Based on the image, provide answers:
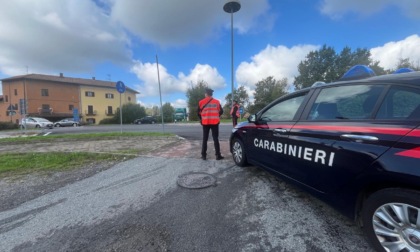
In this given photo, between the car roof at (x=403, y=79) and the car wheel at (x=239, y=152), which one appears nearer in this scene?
the car roof at (x=403, y=79)

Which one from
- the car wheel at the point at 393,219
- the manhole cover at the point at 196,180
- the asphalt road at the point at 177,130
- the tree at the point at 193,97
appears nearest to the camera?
the car wheel at the point at 393,219

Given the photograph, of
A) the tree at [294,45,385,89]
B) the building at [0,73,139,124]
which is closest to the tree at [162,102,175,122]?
the building at [0,73,139,124]

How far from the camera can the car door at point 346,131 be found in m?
1.88

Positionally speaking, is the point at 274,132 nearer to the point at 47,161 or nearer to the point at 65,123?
the point at 47,161

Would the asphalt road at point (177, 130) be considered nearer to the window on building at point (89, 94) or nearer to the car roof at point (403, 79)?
the car roof at point (403, 79)

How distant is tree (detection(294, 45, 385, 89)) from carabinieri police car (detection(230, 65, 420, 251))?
169 ft

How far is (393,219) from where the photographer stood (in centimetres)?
180

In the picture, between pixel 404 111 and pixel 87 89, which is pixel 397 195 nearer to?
pixel 404 111

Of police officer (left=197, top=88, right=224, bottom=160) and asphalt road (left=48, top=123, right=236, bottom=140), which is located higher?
police officer (left=197, top=88, right=224, bottom=160)

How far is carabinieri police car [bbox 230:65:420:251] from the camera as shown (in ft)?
5.61

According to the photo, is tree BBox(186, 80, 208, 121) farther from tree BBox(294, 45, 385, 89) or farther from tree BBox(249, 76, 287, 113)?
tree BBox(294, 45, 385, 89)

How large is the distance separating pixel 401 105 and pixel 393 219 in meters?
0.98

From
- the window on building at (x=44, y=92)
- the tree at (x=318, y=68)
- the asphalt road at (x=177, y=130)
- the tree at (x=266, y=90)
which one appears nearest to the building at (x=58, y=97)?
the window on building at (x=44, y=92)

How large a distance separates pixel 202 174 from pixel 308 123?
8.09 ft
